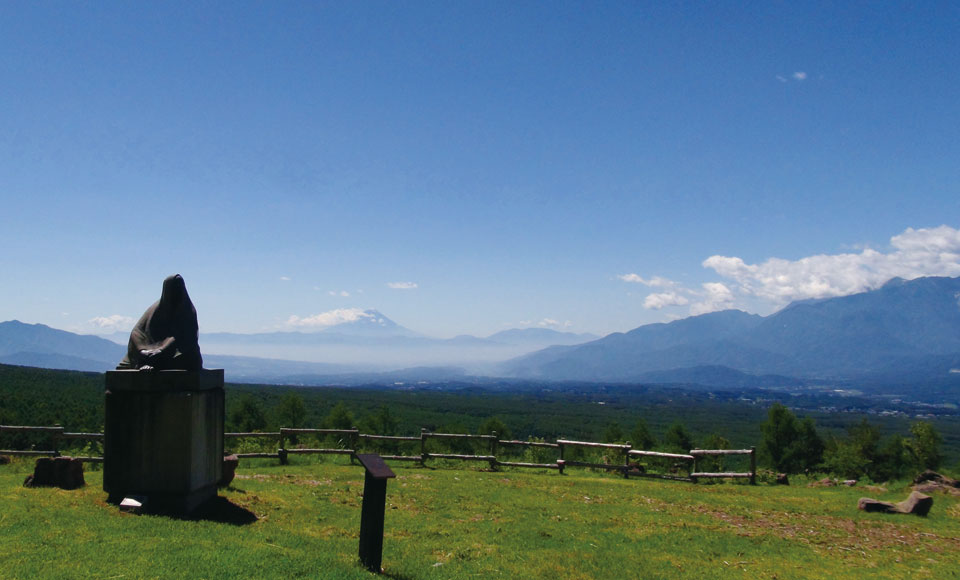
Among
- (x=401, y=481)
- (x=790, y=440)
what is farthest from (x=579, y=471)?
(x=790, y=440)

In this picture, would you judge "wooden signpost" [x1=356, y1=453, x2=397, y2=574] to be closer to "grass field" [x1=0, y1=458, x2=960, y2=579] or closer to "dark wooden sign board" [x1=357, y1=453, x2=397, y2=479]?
"dark wooden sign board" [x1=357, y1=453, x2=397, y2=479]

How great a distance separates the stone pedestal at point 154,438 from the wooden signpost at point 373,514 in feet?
12.0

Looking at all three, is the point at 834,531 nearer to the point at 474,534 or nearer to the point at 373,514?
the point at 474,534

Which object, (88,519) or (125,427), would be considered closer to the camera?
(88,519)

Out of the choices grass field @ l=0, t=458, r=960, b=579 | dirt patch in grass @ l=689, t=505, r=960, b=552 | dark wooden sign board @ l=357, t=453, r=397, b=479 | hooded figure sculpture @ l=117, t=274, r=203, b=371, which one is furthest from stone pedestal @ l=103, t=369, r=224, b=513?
dirt patch in grass @ l=689, t=505, r=960, b=552

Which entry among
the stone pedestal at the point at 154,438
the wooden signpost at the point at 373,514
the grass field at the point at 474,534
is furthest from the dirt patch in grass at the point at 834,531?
the stone pedestal at the point at 154,438

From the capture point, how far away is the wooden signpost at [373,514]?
23.5 feet

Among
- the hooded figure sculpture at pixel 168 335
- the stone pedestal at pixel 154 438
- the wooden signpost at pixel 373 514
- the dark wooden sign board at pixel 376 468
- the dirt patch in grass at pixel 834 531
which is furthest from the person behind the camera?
the dirt patch in grass at pixel 834 531

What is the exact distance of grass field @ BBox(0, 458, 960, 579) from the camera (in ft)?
23.4

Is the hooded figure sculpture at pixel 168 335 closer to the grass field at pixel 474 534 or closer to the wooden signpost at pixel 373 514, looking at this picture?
the grass field at pixel 474 534

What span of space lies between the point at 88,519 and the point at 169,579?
3.26 m

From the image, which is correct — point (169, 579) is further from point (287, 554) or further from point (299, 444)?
point (299, 444)

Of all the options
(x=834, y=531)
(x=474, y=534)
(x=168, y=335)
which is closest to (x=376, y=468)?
(x=474, y=534)

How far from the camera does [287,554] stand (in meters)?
7.54
